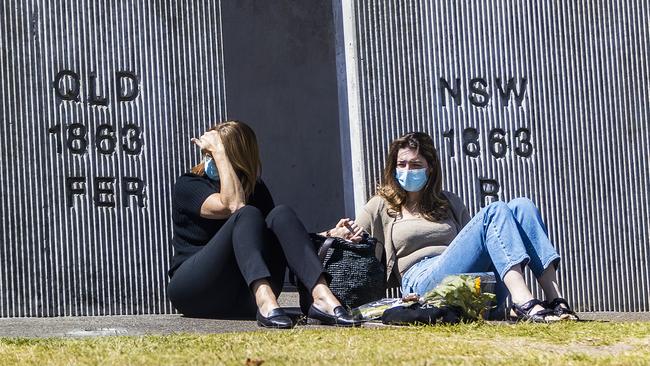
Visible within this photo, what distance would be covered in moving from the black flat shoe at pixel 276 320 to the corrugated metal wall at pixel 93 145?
1556mm

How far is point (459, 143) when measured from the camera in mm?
8031

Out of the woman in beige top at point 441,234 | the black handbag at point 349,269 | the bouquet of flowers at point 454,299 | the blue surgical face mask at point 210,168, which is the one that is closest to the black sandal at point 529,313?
the woman in beige top at point 441,234

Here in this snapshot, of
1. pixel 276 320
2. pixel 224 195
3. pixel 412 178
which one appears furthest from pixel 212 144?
pixel 276 320

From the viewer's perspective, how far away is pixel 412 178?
704cm

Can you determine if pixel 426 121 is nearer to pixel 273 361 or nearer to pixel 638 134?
pixel 638 134

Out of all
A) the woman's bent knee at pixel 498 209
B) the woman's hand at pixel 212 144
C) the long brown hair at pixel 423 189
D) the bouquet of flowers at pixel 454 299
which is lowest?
the bouquet of flowers at pixel 454 299

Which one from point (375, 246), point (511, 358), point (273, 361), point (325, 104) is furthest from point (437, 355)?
point (325, 104)

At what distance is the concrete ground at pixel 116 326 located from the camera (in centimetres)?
596

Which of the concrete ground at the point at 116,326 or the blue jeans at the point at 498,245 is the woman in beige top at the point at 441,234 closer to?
the blue jeans at the point at 498,245

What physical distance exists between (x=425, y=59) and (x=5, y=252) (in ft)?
8.49

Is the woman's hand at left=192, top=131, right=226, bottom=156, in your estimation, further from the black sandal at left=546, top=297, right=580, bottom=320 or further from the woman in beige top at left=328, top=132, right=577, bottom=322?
the black sandal at left=546, top=297, right=580, bottom=320

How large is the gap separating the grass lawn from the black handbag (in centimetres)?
74

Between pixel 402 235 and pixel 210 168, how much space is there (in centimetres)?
100

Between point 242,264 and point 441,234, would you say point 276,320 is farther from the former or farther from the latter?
point 441,234
